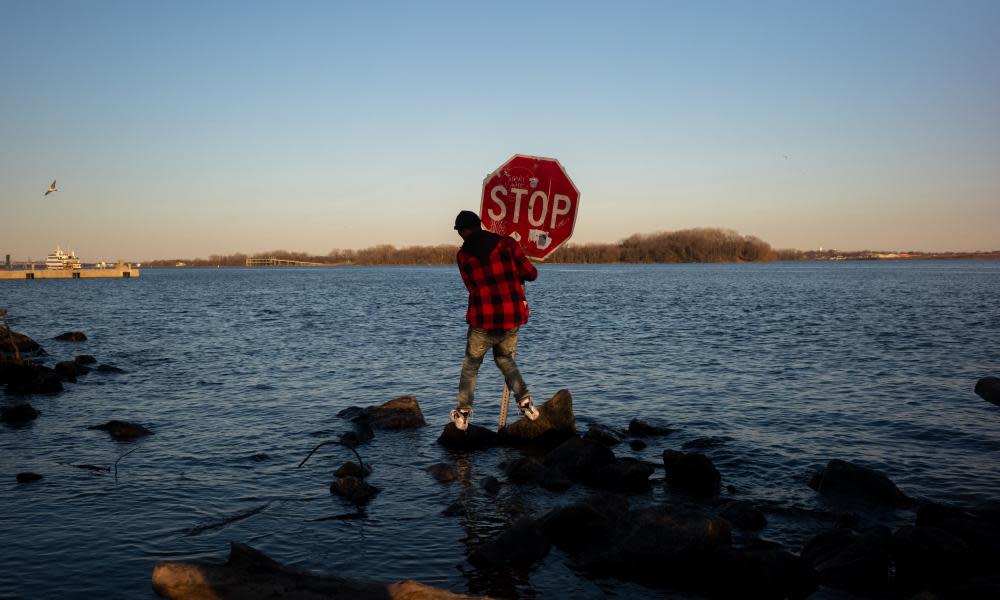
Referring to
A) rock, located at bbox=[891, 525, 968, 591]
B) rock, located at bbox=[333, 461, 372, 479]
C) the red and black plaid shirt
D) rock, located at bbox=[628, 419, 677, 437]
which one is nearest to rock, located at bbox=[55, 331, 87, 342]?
rock, located at bbox=[333, 461, 372, 479]

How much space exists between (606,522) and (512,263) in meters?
3.41

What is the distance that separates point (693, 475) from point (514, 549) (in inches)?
140

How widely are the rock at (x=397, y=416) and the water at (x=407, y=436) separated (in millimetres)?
377

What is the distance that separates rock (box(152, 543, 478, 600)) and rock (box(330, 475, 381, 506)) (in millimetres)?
2541

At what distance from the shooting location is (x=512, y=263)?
892 centimetres

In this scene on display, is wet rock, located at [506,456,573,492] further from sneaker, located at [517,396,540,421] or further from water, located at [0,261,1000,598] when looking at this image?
sneaker, located at [517,396,540,421]

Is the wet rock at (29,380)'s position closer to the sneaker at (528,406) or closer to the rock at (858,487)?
the sneaker at (528,406)

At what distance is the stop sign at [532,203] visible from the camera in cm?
938

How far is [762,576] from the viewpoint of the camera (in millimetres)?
5914

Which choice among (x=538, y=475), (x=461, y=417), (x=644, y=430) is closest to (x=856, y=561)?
(x=538, y=475)

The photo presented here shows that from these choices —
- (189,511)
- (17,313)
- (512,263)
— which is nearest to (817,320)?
(512,263)

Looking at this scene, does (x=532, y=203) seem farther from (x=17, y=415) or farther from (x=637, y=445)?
(x=17, y=415)

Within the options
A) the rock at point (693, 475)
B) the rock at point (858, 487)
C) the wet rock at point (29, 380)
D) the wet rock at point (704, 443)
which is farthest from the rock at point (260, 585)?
the wet rock at point (29, 380)

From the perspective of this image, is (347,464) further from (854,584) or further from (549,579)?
(854,584)
